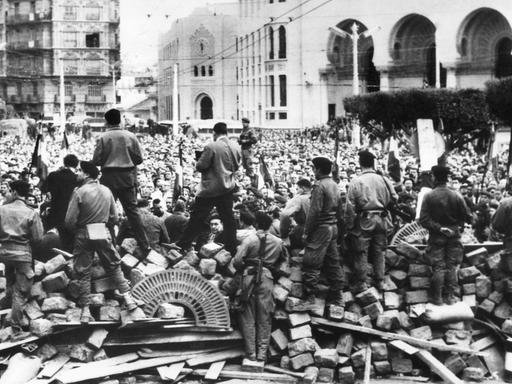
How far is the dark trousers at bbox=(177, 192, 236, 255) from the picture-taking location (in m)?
11.2

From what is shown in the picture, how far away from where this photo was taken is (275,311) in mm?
10594

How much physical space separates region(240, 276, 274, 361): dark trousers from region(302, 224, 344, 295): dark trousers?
0.56 m

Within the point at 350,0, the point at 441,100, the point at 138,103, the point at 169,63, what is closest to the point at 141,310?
the point at 441,100

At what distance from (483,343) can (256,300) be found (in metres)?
2.81

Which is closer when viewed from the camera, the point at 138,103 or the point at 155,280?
the point at 155,280

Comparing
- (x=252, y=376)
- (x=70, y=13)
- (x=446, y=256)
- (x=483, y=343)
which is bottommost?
(x=252, y=376)

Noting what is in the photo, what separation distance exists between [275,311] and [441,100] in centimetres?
2452

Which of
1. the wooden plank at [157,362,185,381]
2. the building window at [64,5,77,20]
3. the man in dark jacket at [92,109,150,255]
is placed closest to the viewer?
the wooden plank at [157,362,185,381]

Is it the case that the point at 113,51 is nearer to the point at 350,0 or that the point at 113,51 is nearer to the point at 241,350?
the point at 350,0

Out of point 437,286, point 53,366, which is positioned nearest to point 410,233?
point 437,286

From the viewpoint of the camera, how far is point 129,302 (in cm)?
1029

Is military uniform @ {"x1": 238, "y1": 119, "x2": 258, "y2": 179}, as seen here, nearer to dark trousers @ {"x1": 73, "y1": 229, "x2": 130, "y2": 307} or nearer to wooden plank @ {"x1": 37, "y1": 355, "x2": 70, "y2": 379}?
dark trousers @ {"x1": 73, "y1": 229, "x2": 130, "y2": 307}

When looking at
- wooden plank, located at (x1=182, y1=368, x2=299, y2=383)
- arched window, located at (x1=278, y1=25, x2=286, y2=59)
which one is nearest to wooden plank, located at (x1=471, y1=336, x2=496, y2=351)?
wooden plank, located at (x1=182, y1=368, x2=299, y2=383)

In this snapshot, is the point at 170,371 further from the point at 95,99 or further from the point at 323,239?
the point at 95,99
